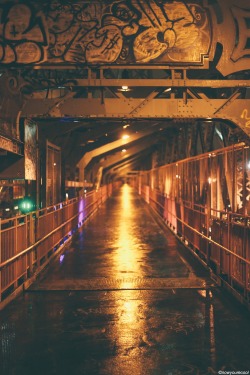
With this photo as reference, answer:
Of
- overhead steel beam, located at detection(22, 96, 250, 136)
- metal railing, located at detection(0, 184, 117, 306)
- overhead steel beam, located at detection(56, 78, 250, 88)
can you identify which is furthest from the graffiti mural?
metal railing, located at detection(0, 184, 117, 306)

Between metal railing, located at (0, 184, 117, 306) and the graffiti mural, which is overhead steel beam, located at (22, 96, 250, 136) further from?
metal railing, located at (0, 184, 117, 306)

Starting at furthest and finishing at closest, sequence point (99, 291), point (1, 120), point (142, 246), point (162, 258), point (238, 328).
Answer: point (142, 246) → point (162, 258) → point (1, 120) → point (99, 291) → point (238, 328)

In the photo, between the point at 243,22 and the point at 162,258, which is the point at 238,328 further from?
the point at 243,22

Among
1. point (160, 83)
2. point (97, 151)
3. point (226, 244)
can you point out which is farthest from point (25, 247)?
point (97, 151)

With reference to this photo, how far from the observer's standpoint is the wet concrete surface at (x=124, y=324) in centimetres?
543

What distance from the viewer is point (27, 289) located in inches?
370

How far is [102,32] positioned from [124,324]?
727 cm

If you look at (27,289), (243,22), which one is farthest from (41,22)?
(27,289)

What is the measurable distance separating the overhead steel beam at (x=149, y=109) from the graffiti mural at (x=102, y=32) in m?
1.07

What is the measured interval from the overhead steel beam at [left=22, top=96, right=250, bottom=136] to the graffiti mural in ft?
3.50

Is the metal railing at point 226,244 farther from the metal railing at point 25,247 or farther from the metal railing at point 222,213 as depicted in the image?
the metal railing at point 25,247

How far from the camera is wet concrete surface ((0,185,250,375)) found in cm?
543

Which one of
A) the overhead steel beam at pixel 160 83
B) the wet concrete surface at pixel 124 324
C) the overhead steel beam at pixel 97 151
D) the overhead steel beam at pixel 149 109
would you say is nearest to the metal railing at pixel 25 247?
the wet concrete surface at pixel 124 324

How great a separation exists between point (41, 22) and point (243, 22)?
4.98 meters
